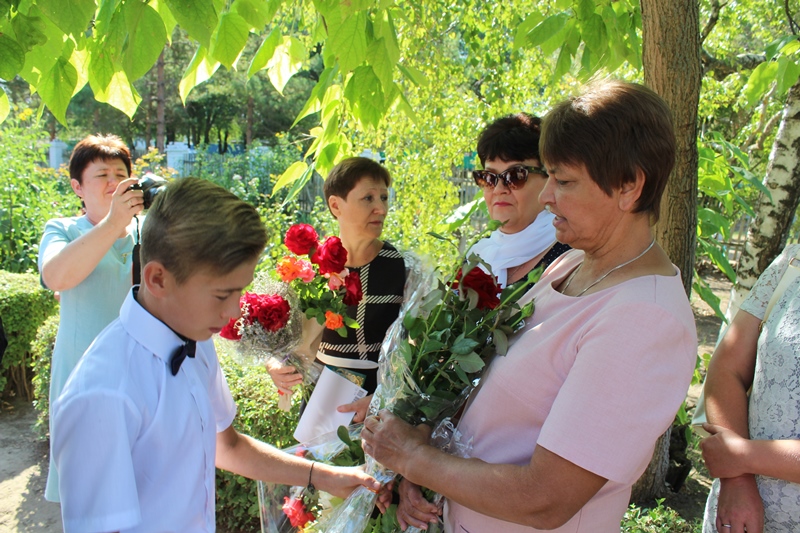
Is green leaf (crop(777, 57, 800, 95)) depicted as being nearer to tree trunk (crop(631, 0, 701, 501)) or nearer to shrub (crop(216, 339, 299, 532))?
tree trunk (crop(631, 0, 701, 501))

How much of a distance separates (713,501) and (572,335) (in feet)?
3.10

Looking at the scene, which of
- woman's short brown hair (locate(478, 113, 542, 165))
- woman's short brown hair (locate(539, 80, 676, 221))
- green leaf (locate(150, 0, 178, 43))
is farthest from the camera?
woman's short brown hair (locate(478, 113, 542, 165))

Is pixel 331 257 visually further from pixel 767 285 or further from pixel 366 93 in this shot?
pixel 767 285

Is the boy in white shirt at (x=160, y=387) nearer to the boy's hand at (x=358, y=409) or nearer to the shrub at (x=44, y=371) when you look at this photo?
the boy's hand at (x=358, y=409)

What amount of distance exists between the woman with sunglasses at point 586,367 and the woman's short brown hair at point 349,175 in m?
1.51

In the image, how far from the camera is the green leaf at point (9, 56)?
1.58 metres

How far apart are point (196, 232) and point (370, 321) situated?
153 cm

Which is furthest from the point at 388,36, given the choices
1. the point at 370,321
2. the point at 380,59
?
the point at 370,321

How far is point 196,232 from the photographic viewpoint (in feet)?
4.27

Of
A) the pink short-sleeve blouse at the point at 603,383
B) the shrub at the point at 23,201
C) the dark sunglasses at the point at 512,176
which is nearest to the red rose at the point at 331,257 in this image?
the dark sunglasses at the point at 512,176

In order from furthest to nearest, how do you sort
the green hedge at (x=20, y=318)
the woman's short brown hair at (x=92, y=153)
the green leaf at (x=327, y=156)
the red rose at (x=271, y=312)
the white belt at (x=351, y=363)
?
the green hedge at (x=20, y=318)
the green leaf at (x=327, y=156)
the woman's short brown hair at (x=92, y=153)
the white belt at (x=351, y=363)
the red rose at (x=271, y=312)

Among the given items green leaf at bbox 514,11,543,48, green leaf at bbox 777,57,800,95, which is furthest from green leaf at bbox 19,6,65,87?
green leaf at bbox 777,57,800,95

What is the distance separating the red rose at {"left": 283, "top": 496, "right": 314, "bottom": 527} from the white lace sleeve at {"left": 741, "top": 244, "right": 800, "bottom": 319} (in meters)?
1.57

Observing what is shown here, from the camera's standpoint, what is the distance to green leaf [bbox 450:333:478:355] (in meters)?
1.55
